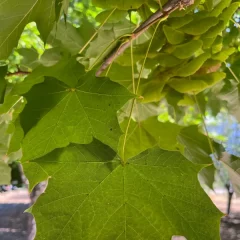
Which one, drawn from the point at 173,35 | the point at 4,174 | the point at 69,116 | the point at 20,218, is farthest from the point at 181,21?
the point at 20,218

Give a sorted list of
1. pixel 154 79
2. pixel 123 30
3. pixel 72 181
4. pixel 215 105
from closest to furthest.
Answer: pixel 72 181 < pixel 154 79 < pixel 123 30 < pixel 215 105

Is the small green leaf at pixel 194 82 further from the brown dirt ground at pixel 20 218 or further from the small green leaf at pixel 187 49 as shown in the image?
the brown dirt ground at pixel 20 218

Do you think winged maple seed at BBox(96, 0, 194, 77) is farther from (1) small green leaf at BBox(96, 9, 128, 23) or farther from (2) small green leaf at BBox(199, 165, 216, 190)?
(2) small green leaf at BBox(199, 165, 216, 190)

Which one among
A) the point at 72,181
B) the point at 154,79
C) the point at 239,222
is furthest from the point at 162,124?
the point at 239,222

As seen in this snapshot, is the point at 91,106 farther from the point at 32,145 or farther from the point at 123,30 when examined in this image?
the point at 123,30

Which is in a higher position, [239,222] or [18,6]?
[18,6]

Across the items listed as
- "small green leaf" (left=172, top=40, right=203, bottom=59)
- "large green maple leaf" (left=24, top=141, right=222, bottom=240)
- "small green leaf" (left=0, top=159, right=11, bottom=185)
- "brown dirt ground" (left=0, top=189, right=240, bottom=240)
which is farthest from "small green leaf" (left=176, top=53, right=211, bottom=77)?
"brown dirt ground" (left=0, top=189, right=240, bottom=240)
